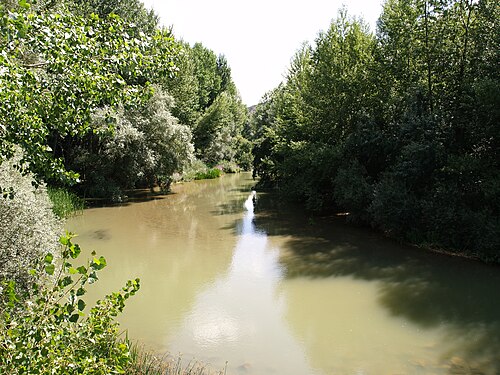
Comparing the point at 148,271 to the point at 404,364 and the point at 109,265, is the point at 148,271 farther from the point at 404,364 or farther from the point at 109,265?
the point at 404,364

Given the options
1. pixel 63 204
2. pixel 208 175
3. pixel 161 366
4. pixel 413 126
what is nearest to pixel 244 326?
pixel 161 366

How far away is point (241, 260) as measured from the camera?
37.1 ft

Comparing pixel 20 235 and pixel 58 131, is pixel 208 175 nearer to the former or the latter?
pixel 20 235

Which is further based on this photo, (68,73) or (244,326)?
(244,326)

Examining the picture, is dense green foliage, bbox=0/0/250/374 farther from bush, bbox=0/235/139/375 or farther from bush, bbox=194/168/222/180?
bush, bbox=194/168/222/180

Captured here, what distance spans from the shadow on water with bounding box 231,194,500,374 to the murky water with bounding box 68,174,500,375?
0.03 metres

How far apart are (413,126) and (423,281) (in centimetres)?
554

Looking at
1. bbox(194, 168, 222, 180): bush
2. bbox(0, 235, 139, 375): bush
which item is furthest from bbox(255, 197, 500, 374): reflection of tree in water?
bbox(194, 168, 222, 180): bush

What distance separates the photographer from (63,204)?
54.4 ft

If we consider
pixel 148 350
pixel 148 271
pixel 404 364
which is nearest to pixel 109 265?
pixel 148 271

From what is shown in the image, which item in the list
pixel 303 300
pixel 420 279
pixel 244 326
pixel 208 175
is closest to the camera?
pixel 244 326

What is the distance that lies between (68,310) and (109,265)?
8.61m

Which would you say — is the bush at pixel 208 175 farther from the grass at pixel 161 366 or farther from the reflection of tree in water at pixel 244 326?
the grass at pixel 161 366

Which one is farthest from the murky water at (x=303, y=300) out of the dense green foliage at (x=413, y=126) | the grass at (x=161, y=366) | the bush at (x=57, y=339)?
the bush at (x=57, y=339)
